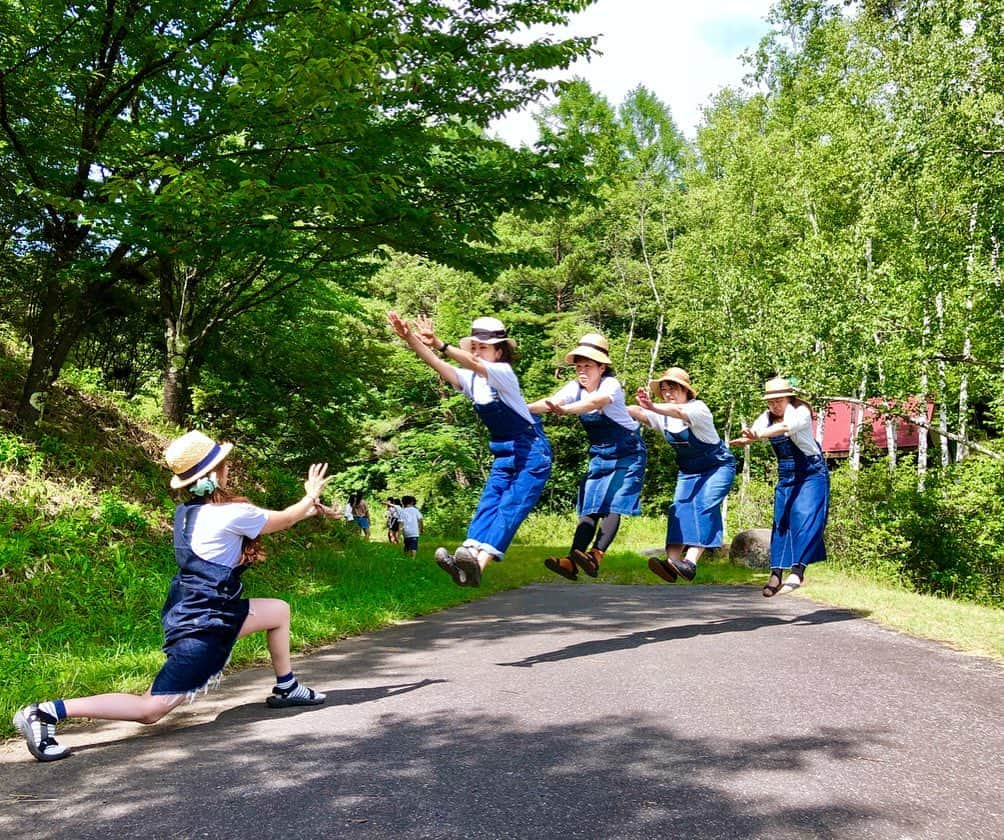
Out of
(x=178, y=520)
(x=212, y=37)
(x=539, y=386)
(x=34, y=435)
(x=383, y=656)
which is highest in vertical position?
(x=212, y=37)

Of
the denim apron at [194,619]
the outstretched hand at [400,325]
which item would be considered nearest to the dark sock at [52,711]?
the denim apron at [194,619]

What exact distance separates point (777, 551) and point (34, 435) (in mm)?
9061

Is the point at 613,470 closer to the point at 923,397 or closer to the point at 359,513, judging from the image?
the point at 359,513

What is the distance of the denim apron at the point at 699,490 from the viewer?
25.8ft

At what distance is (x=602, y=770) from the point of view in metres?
3.89

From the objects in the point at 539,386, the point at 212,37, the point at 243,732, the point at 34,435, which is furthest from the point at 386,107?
the point at 539,386

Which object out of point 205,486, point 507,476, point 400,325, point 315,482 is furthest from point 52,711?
point 507,476

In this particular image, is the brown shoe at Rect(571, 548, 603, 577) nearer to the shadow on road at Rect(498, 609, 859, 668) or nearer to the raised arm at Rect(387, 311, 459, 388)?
the shadow on road at Rect(498, 609, 859, 668)

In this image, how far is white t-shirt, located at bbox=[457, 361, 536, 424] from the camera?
6070 millimetres

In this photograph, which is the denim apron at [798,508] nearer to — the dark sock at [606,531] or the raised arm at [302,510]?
the dark sock at [606,531]

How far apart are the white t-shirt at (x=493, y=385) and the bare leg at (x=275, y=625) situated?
2.03 m

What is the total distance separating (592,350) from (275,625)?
350 centimetres

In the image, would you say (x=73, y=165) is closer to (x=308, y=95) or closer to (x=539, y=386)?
(x=308, y=95)

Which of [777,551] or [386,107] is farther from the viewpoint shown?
[386,107]
